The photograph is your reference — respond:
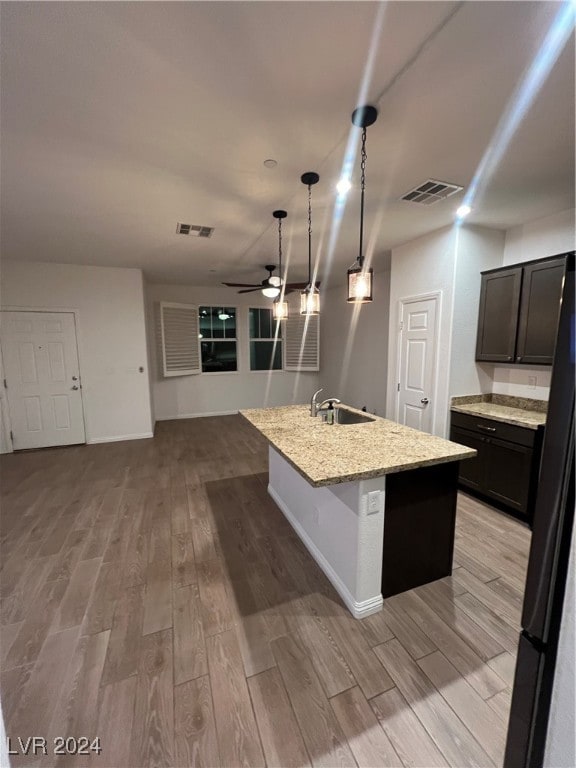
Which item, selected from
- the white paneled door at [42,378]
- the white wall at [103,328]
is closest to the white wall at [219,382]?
the white wall at [103,328]

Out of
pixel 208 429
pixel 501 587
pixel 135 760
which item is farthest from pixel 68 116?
pixel 208 429

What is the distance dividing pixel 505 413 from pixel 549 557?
9.17 feet

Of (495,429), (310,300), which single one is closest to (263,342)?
(310,300)

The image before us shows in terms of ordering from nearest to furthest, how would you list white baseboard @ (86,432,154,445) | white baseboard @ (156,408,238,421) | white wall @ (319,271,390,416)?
white baseboard @ (86,432,154,445), white wall @ (319,271,390,416), white baseboard @ (156,408,238,421)

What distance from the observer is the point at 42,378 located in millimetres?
4758

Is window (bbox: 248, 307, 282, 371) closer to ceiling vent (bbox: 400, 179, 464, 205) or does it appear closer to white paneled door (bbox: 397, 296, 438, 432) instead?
white paneled door (bbox: 397, 296, 438, 432)

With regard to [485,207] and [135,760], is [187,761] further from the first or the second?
[485,207]

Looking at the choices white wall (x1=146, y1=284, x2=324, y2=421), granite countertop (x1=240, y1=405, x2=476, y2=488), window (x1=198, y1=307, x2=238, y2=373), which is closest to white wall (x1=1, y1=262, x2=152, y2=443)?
white wall (x1=146, y1=284, x2=324, y2=421)

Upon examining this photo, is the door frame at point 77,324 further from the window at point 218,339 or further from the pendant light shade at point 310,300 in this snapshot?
the pendant light shade at point 310,300

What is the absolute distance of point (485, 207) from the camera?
9.46 feet

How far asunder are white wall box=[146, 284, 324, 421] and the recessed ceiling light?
4.42 metres

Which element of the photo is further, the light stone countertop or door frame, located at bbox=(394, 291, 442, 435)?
door frame, located at bbox=(394, 291, 442, 435)

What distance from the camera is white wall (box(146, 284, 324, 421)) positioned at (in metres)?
6.33

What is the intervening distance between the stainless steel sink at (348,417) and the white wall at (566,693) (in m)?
2.09
